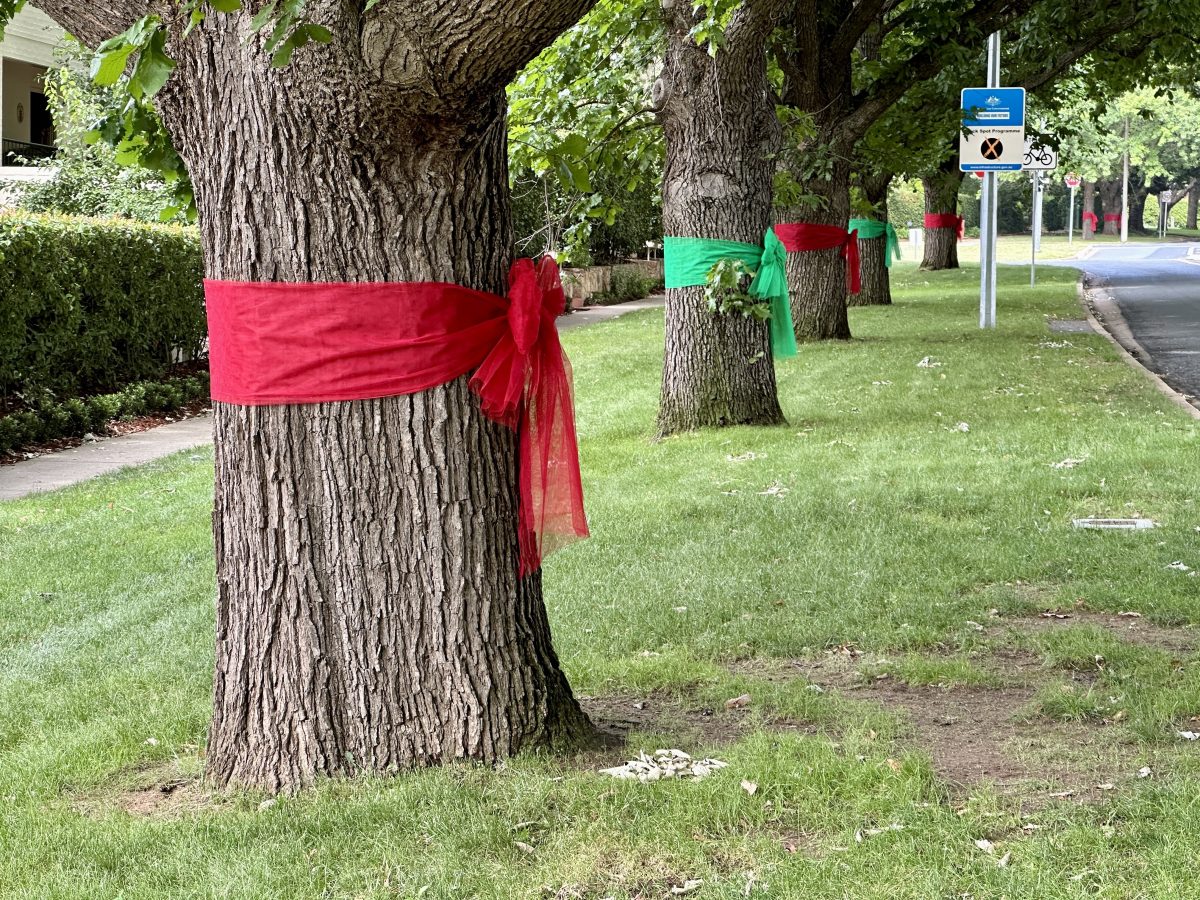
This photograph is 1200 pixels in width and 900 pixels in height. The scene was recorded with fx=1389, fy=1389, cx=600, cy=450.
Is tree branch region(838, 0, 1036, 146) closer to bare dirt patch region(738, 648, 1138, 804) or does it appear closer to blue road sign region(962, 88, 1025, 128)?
blue road sign region(962, 88, 1025, 128)

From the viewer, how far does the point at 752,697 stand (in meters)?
4.86

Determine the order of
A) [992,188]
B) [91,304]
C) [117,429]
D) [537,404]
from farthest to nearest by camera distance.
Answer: [992,188], [91,304], [117,429], [537,404]

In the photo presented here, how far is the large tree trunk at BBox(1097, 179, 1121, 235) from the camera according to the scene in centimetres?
8156

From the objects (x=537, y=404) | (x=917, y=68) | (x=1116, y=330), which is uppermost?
(x=917, y=68)

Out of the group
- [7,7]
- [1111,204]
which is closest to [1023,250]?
[1111,204]

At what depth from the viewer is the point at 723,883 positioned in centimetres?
338

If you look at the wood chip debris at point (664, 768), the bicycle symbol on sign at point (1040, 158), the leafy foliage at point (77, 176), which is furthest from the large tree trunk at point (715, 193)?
the bicycle symbol on sign at point (1040, 158)

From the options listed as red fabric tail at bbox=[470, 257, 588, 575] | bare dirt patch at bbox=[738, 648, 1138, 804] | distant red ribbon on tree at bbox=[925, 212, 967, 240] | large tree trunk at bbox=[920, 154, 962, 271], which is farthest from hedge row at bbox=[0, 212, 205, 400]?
distant red ribbon on tree at bbox=[925, 212, 967, 240]

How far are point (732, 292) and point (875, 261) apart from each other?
1594 cm

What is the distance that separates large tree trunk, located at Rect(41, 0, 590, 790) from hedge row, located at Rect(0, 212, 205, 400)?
27.6ft

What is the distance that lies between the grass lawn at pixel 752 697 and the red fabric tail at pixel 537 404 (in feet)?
2.46

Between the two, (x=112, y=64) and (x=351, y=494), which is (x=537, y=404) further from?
(x=112, y=64)

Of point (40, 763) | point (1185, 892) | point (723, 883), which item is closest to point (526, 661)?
point (723, 883)

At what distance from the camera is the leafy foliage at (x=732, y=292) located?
1052 centimetres
